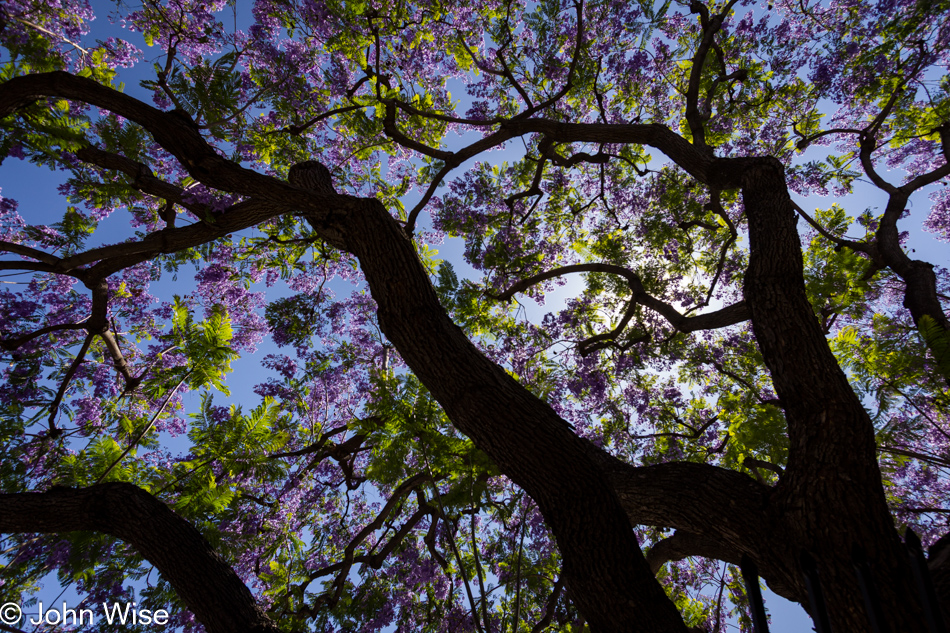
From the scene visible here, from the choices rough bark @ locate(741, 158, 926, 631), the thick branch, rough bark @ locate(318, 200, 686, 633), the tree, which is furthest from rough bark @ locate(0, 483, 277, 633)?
the thick branch

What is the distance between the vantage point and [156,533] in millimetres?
2578

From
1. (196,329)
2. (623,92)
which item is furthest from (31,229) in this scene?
(623,92)

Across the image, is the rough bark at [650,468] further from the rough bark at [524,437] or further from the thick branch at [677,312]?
the thick branch at [677,312]

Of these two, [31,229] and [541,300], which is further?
[541,300]

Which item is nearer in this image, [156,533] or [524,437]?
[524,437]

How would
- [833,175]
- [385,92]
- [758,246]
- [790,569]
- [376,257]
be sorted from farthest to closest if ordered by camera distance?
[833,175]
[385,92]
[376,257]
[758,246]
[790,569]

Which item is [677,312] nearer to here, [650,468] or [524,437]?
[650,468]

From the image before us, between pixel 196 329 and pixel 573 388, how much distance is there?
16.3 feet

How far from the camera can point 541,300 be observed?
25.4ft

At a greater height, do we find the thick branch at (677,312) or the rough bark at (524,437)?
the thick branch at (677,312)

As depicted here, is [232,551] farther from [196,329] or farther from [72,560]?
[196,329]

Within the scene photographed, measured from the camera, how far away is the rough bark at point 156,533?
2.45 meters

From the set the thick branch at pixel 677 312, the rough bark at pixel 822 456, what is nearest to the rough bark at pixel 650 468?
the rough bark at pixel 822 456

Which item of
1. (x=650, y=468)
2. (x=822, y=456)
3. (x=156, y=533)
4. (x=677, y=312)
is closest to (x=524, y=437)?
(x=650, y=468)
